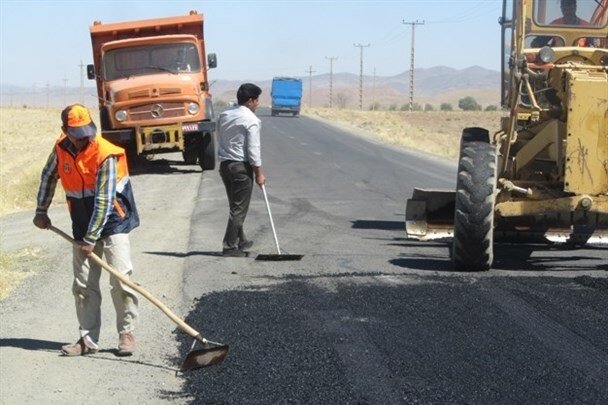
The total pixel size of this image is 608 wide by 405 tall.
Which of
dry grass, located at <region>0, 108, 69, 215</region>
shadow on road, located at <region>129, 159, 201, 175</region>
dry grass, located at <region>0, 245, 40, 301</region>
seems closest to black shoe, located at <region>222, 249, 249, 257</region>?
dry grass, located at <region>0, 245, 40, 301</region>

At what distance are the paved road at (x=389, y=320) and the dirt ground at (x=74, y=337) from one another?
0.80ft

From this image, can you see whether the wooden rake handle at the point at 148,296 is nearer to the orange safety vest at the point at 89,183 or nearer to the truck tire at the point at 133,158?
the orange safety vest at the point at 89,183

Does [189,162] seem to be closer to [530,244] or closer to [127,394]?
[530,244]

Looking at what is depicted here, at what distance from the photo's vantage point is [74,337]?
25.7 feet

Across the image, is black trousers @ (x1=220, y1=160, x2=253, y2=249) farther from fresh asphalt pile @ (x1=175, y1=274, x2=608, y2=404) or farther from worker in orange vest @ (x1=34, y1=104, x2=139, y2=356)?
worker in orange vest @ (x1=34, y1=104, x2=139, y2=356)

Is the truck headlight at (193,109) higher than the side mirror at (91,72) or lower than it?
lower

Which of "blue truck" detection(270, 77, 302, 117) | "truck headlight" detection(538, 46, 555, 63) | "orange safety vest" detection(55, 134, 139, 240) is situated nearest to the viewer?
"orange safety vest" detection(55, 134, 139, 240)

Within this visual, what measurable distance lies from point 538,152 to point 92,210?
17.4ft

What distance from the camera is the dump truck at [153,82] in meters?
21.0

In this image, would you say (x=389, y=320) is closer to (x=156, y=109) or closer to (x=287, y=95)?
(x=156, y=109)

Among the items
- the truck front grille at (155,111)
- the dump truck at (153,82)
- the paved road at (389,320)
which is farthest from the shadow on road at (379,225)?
the truck front grille at (155,111)

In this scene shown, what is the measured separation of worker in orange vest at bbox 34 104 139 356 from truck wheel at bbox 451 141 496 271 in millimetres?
3692

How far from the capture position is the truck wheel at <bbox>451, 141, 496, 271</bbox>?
9.90m

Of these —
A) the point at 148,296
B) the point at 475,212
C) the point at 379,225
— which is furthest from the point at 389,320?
the point at 379,225
